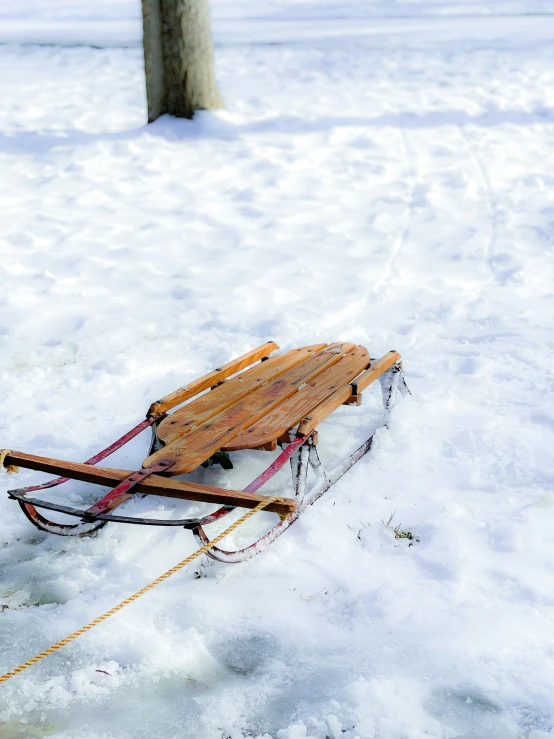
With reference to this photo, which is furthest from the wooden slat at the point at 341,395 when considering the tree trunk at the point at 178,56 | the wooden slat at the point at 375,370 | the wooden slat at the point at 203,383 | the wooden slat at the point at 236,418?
the tree trunk at the point at 178,56

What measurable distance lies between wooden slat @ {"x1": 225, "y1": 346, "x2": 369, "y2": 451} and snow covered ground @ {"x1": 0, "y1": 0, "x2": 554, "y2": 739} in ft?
Answer: 1.10

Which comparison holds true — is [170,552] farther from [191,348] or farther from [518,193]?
[518,193]

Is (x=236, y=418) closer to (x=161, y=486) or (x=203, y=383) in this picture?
(x=203, y=383)

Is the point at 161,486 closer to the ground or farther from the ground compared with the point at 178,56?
closer to the ground

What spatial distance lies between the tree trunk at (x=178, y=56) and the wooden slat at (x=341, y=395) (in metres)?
6.16

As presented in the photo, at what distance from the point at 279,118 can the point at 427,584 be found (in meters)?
8.11

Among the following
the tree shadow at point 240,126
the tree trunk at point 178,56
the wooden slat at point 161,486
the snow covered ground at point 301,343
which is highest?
the tree trunk at point 178,56

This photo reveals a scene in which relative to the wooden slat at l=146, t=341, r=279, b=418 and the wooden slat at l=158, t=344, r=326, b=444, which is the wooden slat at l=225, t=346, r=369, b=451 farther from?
the wooden slat at l=146, t=341, r=279, b=418

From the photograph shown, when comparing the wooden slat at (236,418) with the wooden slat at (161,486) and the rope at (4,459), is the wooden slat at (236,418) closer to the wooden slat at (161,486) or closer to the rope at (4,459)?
the wooden slat at (161,486)

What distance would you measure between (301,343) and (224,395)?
1463 millimetres

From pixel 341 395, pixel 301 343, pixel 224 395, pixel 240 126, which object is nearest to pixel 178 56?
pixel 240 126

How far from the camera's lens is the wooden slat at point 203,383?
4223 mm

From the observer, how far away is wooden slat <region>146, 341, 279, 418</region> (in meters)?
4.22

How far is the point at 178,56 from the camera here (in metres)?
9.45
